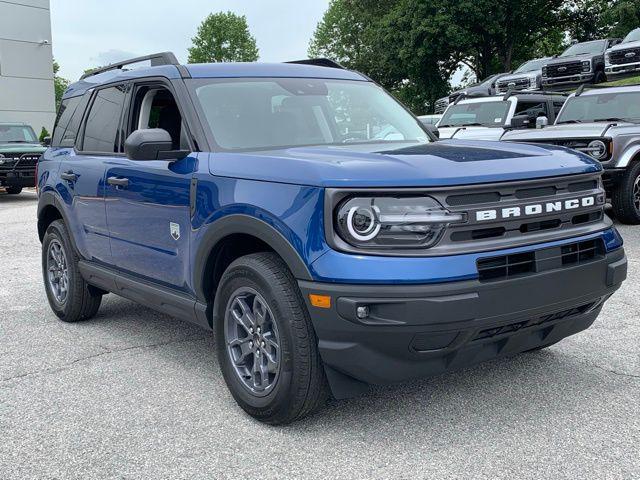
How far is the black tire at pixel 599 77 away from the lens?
21578mm

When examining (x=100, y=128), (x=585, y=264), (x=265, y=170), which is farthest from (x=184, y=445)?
(x=100, y=128)

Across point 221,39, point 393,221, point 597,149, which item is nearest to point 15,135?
point 597,149

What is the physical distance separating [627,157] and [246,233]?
25.0ft

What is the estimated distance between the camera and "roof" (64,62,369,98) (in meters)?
4.41

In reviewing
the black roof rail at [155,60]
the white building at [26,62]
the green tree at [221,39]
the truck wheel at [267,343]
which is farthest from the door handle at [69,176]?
the green tree at [221,39]

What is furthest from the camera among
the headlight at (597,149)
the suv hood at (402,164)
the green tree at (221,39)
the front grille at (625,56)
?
the green tree at (221,39)

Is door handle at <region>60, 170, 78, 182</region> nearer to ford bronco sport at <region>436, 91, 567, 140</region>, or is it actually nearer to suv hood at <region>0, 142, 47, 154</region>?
ford bronco sport at <region>436, 91, 567, 140</region>

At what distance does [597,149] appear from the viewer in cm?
958

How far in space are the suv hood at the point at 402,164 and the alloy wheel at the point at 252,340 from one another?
24.8 inches

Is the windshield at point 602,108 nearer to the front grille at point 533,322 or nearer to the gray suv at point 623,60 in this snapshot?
the front grille at point 533,322

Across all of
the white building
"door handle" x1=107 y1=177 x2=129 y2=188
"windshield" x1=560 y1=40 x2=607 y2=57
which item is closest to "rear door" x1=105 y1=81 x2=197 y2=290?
"door handle" x1=107 y1=177 x2=129 y2=188

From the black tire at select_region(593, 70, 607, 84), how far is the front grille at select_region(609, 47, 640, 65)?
1023 millimetres

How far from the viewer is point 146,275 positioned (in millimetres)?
4477

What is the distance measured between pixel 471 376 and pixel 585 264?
3.46ft
